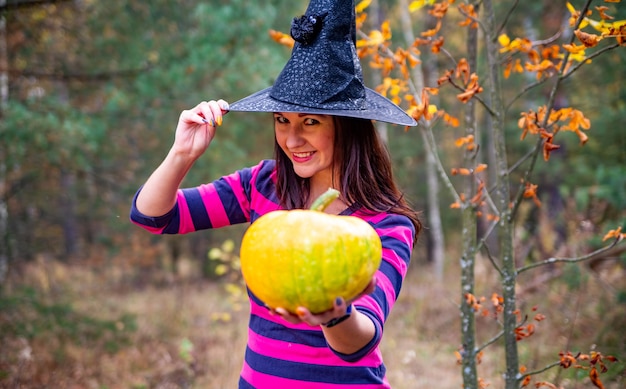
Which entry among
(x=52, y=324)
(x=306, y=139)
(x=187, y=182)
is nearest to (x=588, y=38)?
(x=306, y=139)

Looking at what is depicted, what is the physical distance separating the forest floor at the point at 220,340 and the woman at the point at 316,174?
2.19 metres

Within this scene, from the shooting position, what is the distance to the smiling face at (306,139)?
1.84 metres

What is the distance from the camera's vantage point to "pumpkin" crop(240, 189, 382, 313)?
1.22 m

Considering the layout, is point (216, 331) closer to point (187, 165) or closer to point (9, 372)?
point (9, 372)

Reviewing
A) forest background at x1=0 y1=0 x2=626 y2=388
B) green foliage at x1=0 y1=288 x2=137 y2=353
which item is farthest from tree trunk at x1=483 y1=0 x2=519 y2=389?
green foliage at x1=0 y1=288 x2=137 y2=353

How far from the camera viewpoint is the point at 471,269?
260 centimetres

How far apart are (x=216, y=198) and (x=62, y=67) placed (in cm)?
636

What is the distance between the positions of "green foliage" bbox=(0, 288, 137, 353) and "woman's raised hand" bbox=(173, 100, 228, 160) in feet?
13.3

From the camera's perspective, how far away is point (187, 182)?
8047 mm

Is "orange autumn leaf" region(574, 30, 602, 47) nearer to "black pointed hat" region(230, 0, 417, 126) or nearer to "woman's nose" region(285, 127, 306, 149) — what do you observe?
"black pointed hat" region(230, 0, 417, 126)

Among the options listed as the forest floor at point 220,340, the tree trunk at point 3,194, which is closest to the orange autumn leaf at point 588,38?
the forest floor at point 220,340

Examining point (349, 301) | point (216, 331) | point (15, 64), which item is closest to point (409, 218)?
point (349, 301)

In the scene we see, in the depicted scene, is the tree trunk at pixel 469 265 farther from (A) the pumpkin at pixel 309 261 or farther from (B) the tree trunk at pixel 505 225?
(A) the pumpkin at pixel 309 261

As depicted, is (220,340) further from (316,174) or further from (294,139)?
(294,139)
